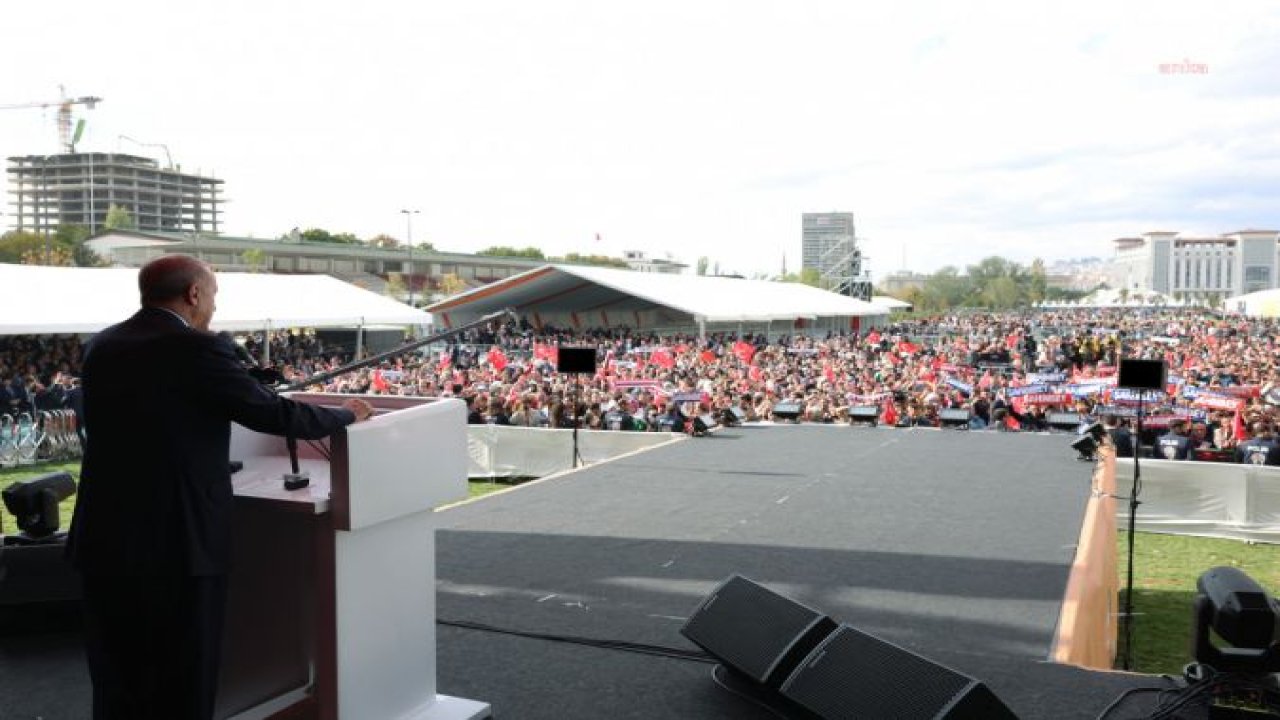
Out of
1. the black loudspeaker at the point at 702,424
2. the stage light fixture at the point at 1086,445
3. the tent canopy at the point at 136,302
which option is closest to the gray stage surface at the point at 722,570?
the stage light fixture at the point at 1086,445

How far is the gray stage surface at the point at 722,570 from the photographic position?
3.95 metres

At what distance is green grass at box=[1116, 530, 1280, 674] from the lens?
7797mm

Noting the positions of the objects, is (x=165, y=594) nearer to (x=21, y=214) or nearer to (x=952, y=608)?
(x=952, y=608)

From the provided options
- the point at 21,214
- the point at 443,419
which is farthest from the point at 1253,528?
the point at 21,214

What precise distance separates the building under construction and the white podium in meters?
149

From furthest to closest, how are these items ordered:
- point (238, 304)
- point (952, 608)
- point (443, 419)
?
point (238, 304), point (952, 608), point (443, 419)

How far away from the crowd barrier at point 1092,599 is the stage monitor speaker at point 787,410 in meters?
7.74

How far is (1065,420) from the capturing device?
15312 mm

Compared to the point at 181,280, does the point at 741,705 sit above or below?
below

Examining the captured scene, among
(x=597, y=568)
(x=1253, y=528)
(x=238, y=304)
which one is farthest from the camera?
(x=238, y=304)

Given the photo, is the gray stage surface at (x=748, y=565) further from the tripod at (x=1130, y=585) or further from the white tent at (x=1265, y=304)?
the white tent at (x=1265, y=304)

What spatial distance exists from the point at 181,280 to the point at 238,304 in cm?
1961

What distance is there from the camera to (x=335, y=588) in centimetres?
292

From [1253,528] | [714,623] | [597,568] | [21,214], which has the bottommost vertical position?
[1253,528]
